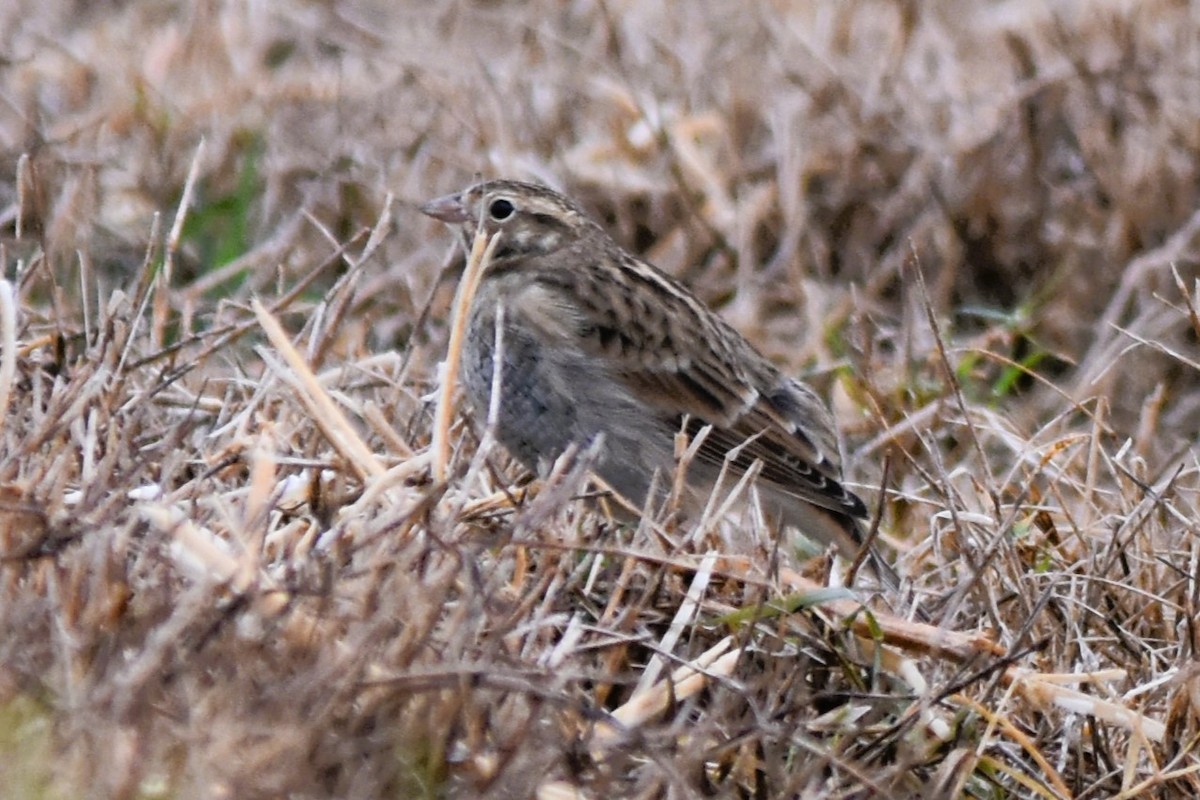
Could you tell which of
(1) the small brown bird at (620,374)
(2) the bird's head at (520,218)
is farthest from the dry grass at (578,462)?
(2) the bird's head at (520,218)

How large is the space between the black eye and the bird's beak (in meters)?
0.11

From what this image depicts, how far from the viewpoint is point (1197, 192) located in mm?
7340

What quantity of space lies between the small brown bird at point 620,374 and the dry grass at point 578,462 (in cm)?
20

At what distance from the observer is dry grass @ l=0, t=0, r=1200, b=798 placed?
3.15 metres

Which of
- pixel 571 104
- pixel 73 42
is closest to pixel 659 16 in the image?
pixel 571 104

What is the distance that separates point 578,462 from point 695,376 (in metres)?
1.80

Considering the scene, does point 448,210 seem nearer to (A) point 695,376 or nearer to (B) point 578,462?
(A) point 695,376

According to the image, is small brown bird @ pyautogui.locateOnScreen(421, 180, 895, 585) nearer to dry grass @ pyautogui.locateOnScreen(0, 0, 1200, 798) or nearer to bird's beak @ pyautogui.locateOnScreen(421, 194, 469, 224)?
bird's beak @ pyautogui.locateOnScreen(421, 194, 469, 224)

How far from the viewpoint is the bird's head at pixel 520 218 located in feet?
18.3

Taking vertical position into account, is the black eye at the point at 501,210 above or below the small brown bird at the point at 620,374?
above

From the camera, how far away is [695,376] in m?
5.46

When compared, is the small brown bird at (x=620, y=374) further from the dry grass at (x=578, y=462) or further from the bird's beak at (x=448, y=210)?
the dry grass at (x=578, y=462)

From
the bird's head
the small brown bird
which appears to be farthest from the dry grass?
the bird's head

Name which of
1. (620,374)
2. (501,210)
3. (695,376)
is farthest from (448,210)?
(695,376)
